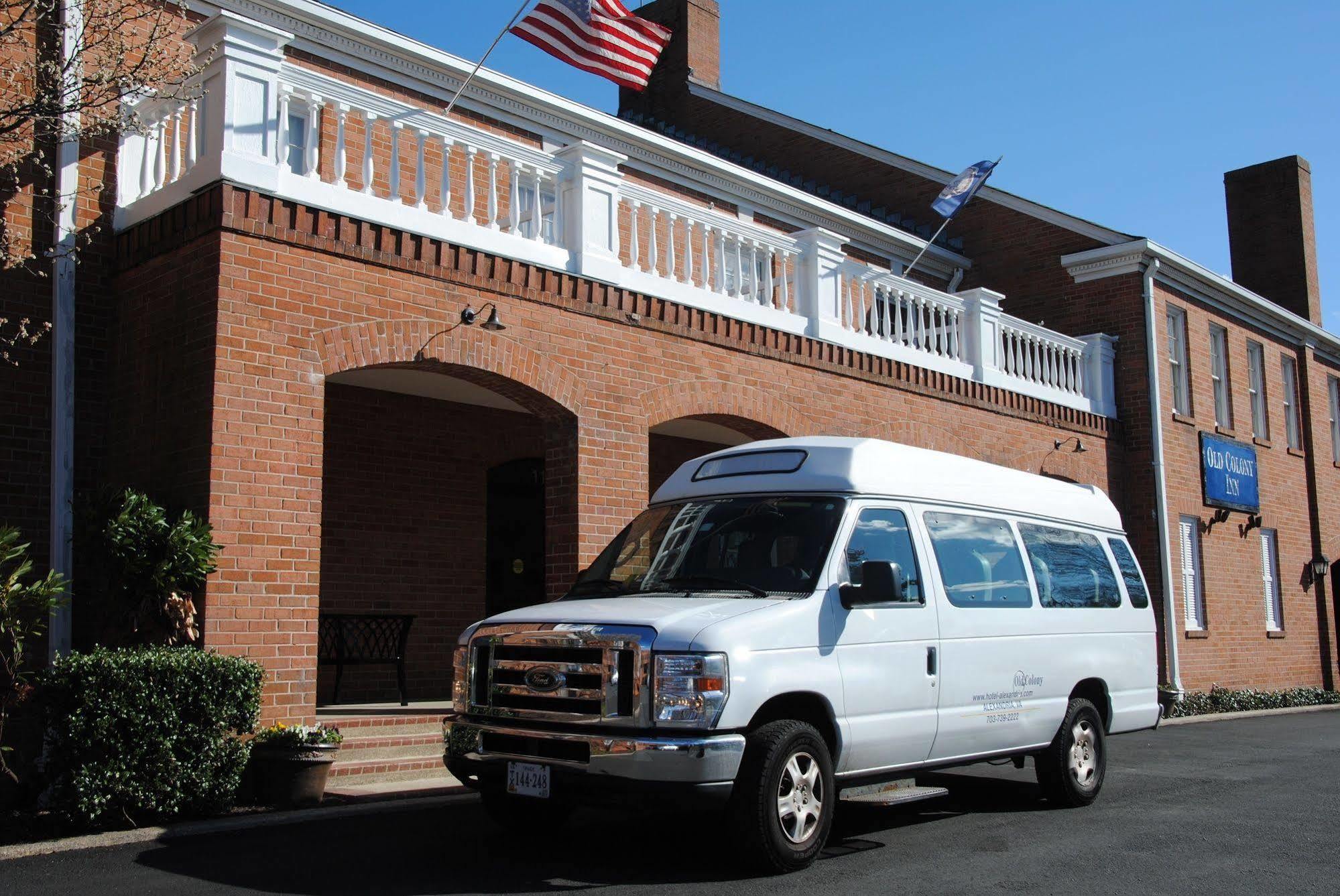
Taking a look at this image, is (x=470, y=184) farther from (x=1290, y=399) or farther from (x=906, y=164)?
(x=1290, y=399)

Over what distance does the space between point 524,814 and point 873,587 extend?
7.97 feet

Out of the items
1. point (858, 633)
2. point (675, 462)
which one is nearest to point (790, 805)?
point (858, 633)

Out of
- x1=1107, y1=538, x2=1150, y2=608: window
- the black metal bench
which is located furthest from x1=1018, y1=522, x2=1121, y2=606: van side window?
the black metal bench

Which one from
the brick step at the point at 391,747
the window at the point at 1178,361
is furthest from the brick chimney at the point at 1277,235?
the brick step at the point at 391,747

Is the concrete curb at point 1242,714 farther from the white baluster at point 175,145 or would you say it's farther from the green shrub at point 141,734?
the white baluster at point 175,145

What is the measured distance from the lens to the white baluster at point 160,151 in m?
10.0

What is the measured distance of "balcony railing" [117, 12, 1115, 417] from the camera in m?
9.27

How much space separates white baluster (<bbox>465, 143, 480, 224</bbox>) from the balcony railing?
0.5 inches

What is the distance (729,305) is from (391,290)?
4.13 meters

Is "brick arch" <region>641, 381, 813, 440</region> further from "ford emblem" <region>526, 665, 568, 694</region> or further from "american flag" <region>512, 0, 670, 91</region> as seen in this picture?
"ford emblem" <region>526, 665, 568, 694</region>

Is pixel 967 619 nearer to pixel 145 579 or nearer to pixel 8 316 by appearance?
pixel 145 579

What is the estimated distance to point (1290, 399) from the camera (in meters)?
24.8

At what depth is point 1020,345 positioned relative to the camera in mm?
17594

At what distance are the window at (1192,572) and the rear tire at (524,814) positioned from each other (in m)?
15.4
